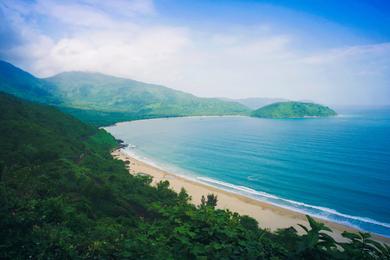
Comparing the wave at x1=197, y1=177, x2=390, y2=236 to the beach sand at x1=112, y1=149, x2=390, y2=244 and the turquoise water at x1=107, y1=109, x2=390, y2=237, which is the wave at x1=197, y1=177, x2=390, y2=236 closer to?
the turquoise water at x1=107, y1=109, x2=390, y2=237

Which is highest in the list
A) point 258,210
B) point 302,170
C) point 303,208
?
point 302,170

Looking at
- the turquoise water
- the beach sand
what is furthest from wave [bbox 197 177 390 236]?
the beach sand

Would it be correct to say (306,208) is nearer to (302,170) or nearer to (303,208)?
(303,208)

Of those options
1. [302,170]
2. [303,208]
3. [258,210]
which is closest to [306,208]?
[303,208]

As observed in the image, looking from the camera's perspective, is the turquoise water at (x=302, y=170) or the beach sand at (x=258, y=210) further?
the turquoise water at (x=302, y=170)

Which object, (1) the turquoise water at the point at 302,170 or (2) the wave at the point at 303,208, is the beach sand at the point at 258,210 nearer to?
(2) the wave at the point at 303,208

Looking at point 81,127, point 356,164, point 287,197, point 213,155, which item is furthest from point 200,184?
point 81,127

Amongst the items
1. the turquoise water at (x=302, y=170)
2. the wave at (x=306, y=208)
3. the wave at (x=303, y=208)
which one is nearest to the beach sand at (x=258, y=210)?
the wave at (x=303, y=208)

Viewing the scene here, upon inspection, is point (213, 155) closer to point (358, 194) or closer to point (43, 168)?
point (358, 194)
